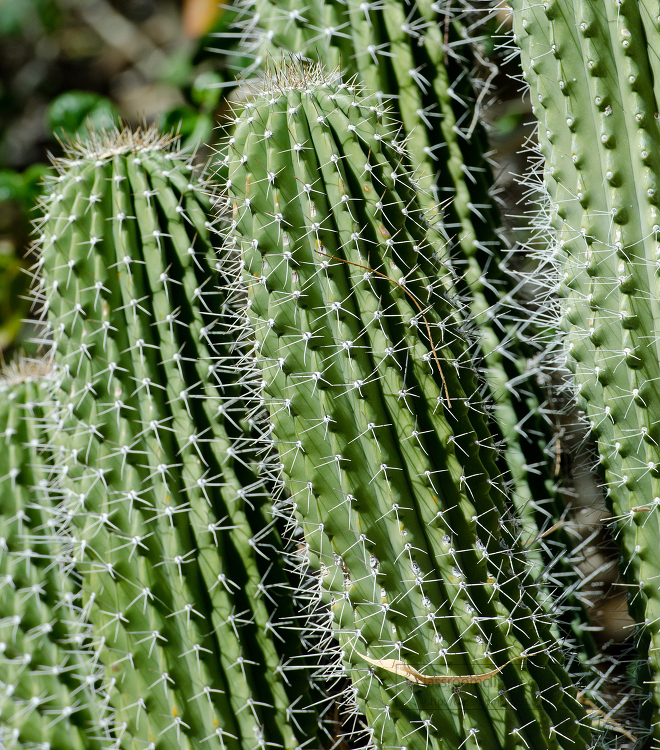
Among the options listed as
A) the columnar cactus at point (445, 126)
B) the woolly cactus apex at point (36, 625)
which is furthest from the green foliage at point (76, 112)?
the woolly cactus apex at point (36, 625)

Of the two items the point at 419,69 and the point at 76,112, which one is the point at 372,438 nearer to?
the point at 419,69

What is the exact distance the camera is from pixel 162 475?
1.44 metres

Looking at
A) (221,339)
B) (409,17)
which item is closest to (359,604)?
(221,339)

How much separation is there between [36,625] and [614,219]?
1583 millimetres

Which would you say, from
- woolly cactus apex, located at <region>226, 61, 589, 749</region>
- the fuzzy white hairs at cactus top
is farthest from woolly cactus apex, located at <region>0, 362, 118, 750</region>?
woolly cactus apex, located at <region>226, 61, 589, 749</region>

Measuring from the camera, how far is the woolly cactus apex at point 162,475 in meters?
1.41

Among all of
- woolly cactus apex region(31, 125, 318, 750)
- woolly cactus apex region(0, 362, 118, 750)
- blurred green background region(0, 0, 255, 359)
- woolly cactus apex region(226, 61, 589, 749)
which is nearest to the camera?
woolly cactus apex region(226, 61, 589, 749)

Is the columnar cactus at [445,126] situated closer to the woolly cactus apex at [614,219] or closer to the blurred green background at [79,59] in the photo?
the woolly cactus apex at [614,219]

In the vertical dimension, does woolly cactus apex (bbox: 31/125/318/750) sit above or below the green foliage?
below

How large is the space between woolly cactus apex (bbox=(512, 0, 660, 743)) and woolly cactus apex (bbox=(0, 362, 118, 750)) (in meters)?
1.18

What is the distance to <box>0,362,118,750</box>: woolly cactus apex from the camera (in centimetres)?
161

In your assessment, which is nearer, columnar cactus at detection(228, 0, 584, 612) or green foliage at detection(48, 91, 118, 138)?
columnar cactus at detection(228, 0, 584, 612)

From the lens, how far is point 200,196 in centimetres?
155

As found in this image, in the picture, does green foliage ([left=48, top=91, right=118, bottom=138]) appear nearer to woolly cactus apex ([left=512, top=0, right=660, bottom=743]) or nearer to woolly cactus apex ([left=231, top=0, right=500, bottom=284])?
woolly cactus apex ([left=231, top=0, right=500, bottom=284])
